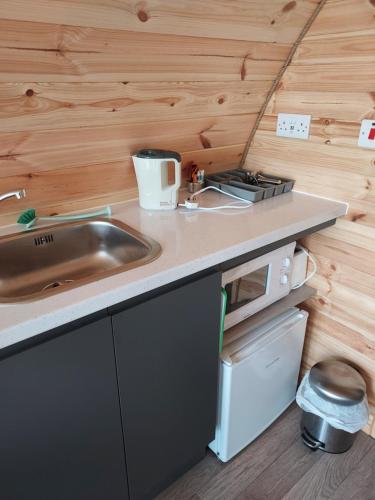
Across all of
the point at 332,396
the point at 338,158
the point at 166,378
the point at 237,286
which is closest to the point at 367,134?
the point at 338,158

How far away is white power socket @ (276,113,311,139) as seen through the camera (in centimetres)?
155

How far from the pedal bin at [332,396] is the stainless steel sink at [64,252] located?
0.95 metres

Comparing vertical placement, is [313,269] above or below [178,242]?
below

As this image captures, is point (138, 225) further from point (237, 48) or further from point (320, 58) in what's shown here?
point (320, 58)

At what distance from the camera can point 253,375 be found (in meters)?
1.44

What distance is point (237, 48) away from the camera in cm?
130

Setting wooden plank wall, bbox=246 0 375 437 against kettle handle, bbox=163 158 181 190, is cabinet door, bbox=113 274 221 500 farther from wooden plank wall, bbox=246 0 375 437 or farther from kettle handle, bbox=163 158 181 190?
wooden plank wall, bbox=246 0 375 437

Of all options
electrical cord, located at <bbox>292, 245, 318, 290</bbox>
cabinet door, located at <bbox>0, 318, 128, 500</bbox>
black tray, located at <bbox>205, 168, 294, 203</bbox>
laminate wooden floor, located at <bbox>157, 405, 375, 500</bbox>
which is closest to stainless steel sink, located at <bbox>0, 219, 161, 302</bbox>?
cabinet door, located at <bbox>0, 318, 128, 500</bbox>

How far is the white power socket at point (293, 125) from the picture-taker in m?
1.55

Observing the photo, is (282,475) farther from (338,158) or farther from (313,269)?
(338,158)

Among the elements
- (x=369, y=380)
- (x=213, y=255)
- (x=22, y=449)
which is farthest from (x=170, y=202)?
(x=369, y=380)

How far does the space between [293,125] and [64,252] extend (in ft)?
3.63

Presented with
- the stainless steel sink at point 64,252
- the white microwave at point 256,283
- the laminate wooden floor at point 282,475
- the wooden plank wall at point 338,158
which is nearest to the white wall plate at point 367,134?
the wooden plank wall at point 338,158

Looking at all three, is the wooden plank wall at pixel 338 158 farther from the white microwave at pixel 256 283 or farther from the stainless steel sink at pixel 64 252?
the stainless steel sink at pixel 64 252
